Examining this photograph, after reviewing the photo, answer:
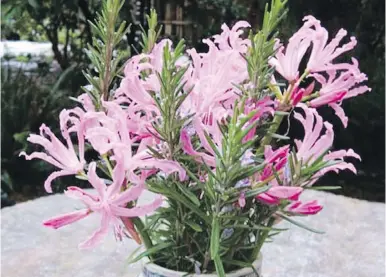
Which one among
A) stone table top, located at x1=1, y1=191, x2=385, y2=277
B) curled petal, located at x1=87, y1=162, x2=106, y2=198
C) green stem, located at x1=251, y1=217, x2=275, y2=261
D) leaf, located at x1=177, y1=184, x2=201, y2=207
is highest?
curled petal, located at x1=87, y1=162, x2=106, y2=198

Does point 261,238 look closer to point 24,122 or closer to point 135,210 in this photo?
point 135,210

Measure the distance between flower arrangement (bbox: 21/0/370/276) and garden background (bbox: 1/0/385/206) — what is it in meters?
1.94

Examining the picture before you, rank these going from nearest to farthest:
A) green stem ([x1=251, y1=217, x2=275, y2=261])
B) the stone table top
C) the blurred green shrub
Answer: green stem ([x1=251, y1=217, x2=275, y2=261]) < the stone table top < the blurred green shrub

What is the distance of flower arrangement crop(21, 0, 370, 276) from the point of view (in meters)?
0.58

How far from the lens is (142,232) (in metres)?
0.67

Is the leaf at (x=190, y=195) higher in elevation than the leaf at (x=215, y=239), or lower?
higher

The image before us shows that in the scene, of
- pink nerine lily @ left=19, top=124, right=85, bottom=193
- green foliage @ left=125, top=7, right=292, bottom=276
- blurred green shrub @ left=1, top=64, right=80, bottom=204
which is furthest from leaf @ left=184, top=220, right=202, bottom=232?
blurred green shrub @ left=1, top=64, right=80, bottom=204

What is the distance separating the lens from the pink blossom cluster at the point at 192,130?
1.93 feet

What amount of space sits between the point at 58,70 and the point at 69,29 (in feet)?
0.76

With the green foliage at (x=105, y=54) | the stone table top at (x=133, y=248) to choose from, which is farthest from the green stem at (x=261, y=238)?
the stone table top at (x=133, y=248)

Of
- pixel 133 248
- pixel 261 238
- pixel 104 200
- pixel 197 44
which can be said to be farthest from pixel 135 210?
pixel 197 44

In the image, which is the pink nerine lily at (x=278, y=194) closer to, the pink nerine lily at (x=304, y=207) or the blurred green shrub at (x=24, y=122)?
the pink nerine lily at (x=304, y=207)

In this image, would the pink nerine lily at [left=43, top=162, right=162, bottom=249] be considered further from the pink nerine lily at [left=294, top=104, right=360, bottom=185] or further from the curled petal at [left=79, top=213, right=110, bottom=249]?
the pink nerine lily at [left=294, top=104, right=360, bottom=185]

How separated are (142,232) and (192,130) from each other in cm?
13
